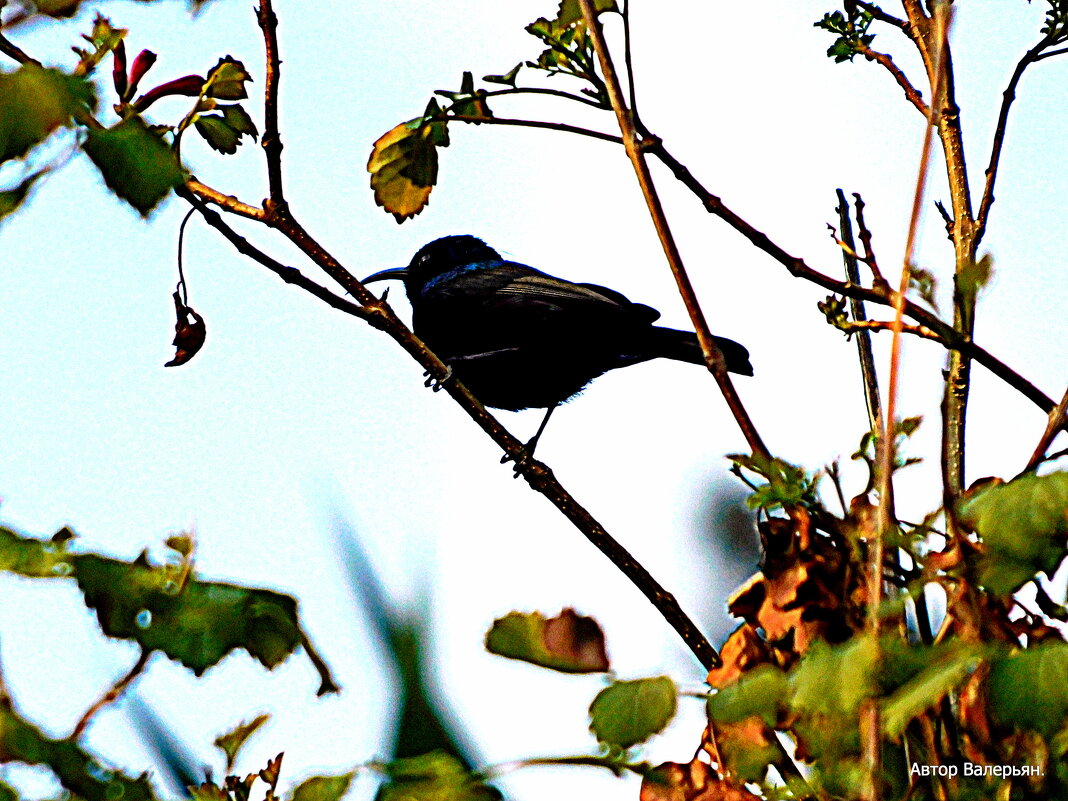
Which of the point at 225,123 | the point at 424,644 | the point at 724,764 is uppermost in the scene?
the point at 225,123

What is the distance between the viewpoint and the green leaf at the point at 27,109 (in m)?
1.08

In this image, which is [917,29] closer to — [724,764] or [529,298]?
[724,764]

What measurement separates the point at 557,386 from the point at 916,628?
15.7 ft

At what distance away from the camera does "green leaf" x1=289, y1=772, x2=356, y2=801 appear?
1.08m

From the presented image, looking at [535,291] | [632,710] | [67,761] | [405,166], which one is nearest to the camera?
[67,761]

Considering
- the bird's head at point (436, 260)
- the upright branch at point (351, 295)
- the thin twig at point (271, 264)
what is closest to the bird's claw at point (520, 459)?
the upright branch at point (351, 295)

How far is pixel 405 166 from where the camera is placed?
10.3ft

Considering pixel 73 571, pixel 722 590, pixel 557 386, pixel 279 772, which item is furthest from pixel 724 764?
pixel 557 386

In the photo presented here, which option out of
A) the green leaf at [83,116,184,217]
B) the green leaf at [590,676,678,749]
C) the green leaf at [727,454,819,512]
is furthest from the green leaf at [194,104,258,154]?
the green leaf at [590,676,678,749]

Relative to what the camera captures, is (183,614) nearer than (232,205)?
Yes

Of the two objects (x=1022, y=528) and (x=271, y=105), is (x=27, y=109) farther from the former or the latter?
(x=271, y=105)

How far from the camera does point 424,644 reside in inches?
33.6

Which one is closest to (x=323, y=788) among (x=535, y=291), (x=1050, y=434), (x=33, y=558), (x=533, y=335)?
(x=33, y=558)

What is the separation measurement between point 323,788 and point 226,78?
1675 mm
